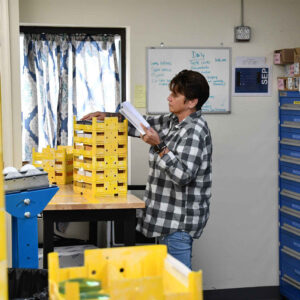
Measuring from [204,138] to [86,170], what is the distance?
79 centimetres

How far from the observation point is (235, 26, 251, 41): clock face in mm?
4727

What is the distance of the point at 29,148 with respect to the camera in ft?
15.4

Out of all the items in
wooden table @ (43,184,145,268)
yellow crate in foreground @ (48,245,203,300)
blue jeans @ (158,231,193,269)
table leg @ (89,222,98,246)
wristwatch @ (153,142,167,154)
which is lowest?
table leg @ (89,222,98,246)

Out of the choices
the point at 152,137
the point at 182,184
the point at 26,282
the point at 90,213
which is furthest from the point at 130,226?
the point at 26,282

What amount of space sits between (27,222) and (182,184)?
947mm

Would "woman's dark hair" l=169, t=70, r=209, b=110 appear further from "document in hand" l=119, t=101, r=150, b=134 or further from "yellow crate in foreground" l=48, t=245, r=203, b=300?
"yellow crate in foreground" l=48, t=245, r=203, b=300

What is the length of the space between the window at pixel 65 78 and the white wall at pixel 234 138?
22 cm

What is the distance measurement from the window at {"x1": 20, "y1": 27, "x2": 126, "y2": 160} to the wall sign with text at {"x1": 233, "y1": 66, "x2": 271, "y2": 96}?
90cm

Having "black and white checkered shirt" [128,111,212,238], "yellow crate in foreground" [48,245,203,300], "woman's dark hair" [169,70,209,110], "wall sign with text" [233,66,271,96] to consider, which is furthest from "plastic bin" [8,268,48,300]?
"wall sign with text" [233,66,271,96]

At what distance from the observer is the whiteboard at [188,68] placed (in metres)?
4.66

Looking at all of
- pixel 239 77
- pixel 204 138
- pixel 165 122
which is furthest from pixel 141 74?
pixel 204 138

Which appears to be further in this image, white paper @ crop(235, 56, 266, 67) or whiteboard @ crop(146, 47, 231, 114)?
white paper @ crop(235, 56, 266, 67)

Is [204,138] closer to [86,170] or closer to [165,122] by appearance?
[165,122]

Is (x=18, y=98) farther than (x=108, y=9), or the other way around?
(x=108, y=9)
